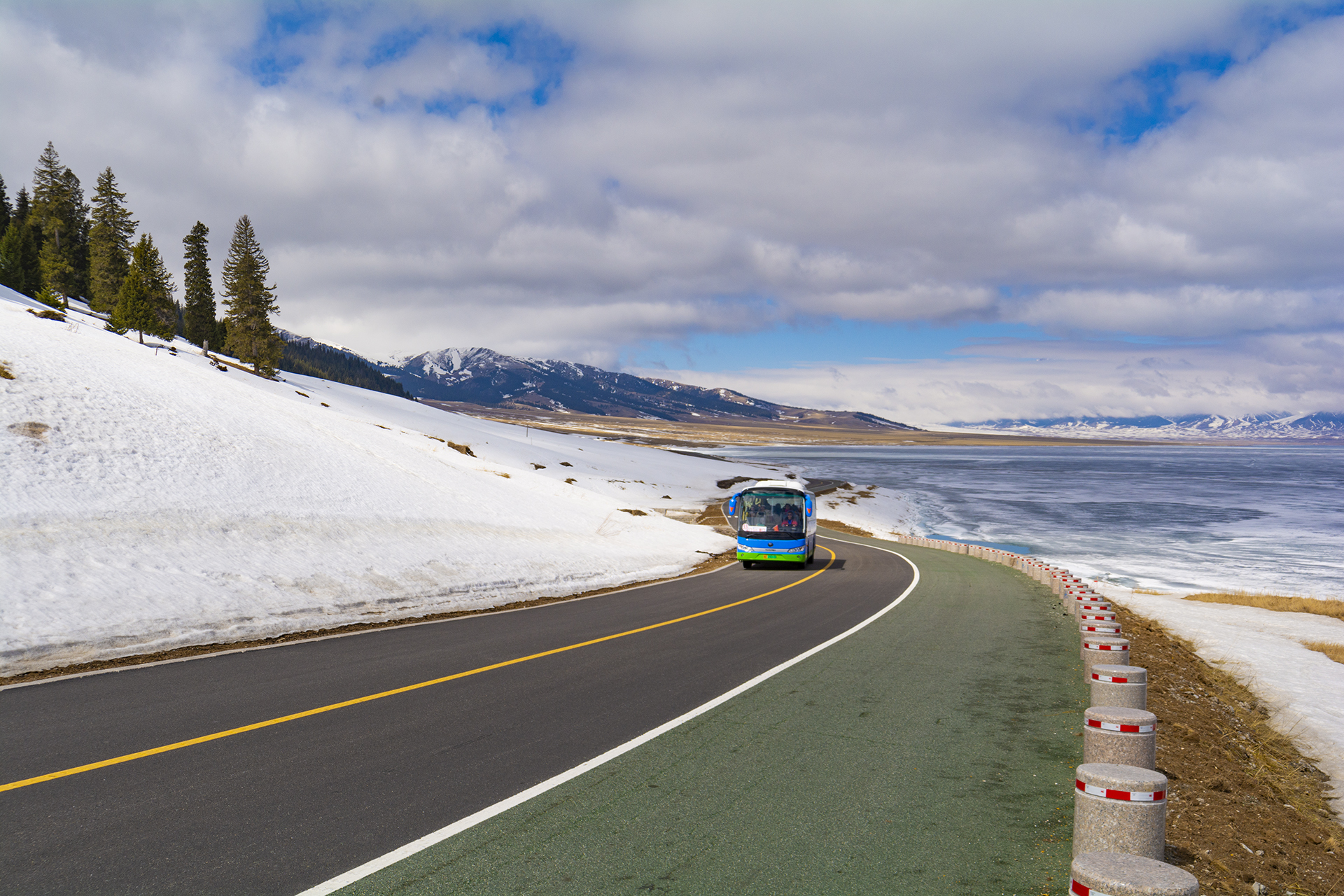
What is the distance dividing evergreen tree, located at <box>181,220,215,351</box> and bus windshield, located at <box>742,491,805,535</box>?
7992 centimetres

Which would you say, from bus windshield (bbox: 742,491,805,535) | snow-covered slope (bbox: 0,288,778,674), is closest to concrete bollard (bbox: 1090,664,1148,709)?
snow-covered slope (bbox: 0,288,778,674)

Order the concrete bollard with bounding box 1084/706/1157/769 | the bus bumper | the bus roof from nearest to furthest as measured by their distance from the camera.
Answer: the concrete bollard with bounding box 1084/706/1157/769 → the bus bumper → the bus roof

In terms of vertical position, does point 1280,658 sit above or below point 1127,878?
below

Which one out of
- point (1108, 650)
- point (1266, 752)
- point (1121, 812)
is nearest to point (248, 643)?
point (1121, 812)

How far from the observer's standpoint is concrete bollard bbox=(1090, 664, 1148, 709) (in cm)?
734

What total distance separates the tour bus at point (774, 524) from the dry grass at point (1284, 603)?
14.3 metres

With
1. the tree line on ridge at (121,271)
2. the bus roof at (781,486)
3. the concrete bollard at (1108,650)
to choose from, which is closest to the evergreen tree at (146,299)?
the tree line on ridge at (121,271)

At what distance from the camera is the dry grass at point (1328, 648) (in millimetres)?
16750

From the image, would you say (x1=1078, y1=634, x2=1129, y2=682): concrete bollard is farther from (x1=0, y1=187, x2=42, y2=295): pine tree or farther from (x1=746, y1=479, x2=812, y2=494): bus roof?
(x1=0, y1=187, x2=42, y2=295): pine tree

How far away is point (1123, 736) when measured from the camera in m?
5.72

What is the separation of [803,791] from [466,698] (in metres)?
4.30

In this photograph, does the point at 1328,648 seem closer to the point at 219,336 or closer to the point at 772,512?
the point at 772,512

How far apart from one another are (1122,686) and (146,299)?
7867cm

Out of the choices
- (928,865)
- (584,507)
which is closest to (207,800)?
(928,865)
